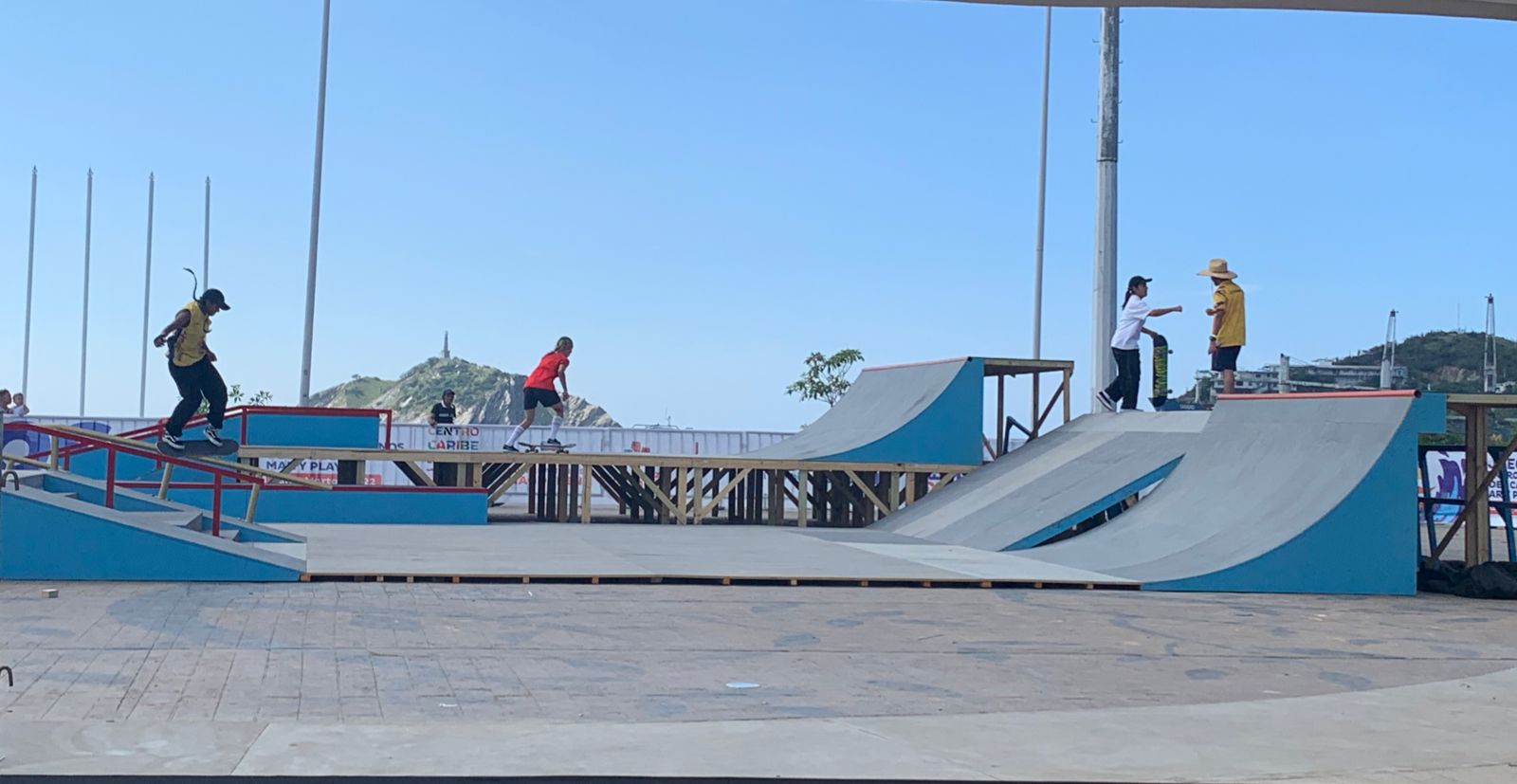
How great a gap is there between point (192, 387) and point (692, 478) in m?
9.83

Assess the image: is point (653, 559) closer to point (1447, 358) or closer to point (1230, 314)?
point (1230, 314)

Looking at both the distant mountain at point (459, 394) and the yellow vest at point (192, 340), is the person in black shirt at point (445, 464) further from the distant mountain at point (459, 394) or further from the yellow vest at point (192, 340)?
the distant mountain at point (459, 394)

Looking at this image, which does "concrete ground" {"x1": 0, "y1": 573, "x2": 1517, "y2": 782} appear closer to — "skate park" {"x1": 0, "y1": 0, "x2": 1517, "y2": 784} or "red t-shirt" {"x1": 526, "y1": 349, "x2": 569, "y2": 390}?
"skate park" {"x1": 0, "y1": 0, "x2": 1517, "y2": 784}

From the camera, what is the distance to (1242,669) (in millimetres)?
8586

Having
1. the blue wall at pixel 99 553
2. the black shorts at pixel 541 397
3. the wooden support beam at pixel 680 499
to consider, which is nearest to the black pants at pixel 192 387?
the blue wall at pixel 99 553

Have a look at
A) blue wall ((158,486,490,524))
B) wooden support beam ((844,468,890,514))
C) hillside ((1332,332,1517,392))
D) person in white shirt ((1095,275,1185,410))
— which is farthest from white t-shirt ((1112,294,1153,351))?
hillside ((1332,332,1517,392))

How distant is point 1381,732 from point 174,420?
10330 millimetres

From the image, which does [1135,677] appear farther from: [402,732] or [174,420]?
[174,420]

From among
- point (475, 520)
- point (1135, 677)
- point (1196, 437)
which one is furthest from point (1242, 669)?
point (475, 520)

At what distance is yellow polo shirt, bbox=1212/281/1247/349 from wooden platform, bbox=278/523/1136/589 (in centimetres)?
401

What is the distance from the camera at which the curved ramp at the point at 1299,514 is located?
42.9 feet

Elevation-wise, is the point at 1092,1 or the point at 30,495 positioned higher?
the point at 1092,1

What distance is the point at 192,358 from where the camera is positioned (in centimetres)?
1267

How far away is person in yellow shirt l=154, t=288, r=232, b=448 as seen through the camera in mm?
12562
